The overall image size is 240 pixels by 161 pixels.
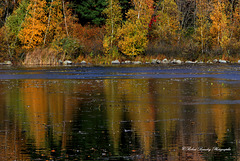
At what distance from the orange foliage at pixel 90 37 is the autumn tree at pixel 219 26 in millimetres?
14589

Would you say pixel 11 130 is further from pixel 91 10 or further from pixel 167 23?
pixel 91 10

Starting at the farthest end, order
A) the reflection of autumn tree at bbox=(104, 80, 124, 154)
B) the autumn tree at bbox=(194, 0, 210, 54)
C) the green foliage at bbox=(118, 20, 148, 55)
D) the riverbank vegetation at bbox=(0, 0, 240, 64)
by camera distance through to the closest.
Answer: the autumn tree at bbox=(194, 0, 210, 54) < the green foliage at bbox=(118, 20, 148, 55) < the riverbank vegetation at bbox=(0, 0, 240, 64) < the reflection of autumn tree at bbox=(104, 80, 124, 154)

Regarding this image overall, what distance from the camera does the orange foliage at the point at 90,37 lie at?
67769 mm

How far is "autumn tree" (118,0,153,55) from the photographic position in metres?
65.8

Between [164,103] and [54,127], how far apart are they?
6522 millimetres

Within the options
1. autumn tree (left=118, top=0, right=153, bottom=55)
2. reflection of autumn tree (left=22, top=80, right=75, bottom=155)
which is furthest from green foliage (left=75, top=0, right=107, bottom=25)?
reflection of autumn tree (left=22, top=80, right=75, bottom=155)

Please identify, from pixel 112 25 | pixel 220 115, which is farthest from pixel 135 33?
pixel 220 115

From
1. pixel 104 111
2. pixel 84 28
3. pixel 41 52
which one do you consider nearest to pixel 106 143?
pixel 104 111

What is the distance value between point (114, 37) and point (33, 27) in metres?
10.3

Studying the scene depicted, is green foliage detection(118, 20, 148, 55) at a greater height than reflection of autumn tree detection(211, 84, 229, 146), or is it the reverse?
green foliage detection(118, 20, 148, 55)

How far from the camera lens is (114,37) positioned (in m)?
67.7

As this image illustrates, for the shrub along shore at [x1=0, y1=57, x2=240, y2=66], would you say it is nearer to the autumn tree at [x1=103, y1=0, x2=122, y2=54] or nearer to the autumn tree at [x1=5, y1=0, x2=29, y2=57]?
the autumn tree at [x1=103, y1=0, x2=122, y2=54]

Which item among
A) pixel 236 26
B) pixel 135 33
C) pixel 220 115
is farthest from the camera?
pixel 236 26

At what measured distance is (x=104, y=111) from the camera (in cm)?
1734
